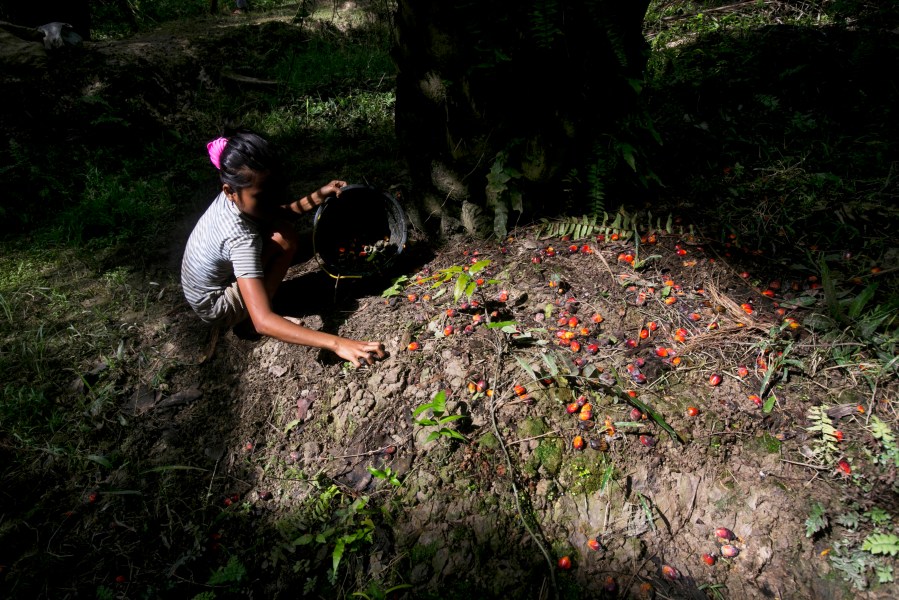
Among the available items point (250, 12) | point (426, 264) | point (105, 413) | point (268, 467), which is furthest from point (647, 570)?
point (250, 12)

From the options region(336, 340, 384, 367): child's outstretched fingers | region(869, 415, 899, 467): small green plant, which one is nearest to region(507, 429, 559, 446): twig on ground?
region(336, 340, 384, 367): child's outstretched fingers

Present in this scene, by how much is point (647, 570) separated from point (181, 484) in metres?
2.44

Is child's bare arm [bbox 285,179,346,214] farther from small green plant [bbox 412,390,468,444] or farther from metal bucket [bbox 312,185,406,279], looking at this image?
small green plant [bbox 412,390,468,444]

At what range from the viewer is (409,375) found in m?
2.61

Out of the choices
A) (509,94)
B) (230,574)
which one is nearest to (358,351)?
(230,574)

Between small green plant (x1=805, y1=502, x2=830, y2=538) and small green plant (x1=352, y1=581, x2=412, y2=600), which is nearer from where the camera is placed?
small green plant (x1=805, y1=502, x2=830, y2=538)

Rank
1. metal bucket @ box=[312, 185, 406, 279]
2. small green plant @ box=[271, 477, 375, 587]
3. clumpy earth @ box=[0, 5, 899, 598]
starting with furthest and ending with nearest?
1. metal bucket @ box=[312, 185, 406, 279]
2. small green plant @ box=[271, 477, 375, 587]
3. clumpy earth @ box=[0, 5, 899, 598]

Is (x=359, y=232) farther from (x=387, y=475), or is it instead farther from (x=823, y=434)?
(x=823, y=434)

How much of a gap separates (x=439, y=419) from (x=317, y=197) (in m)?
1.96

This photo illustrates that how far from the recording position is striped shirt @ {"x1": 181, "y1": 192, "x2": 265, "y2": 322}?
2732 mm

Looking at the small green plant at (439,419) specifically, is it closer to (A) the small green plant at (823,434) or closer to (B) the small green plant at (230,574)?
(B) the small green plant at (230,574)

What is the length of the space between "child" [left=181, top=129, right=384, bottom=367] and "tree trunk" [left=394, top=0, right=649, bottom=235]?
851 mm

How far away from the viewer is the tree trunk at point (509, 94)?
251 centimetres

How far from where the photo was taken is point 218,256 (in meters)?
2.88
